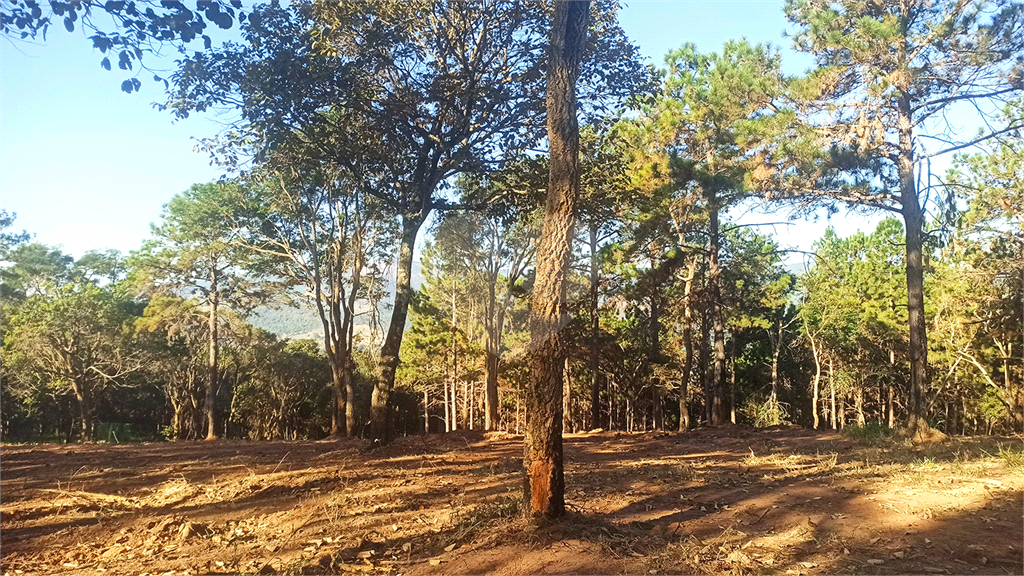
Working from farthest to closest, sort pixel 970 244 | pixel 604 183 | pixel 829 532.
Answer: pixel 970 244 → pixel 604 183 → pixel 829 532

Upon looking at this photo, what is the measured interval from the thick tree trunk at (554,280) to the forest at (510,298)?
0.09 feet

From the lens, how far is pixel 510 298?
60.6 feet

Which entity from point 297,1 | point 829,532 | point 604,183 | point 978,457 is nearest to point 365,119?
point 297,1

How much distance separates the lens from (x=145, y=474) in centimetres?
726

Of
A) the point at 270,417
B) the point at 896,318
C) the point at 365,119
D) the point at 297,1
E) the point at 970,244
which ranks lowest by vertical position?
the point at 270,417

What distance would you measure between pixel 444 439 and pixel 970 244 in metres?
13.9

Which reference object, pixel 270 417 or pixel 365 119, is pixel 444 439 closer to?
pixel 365 119

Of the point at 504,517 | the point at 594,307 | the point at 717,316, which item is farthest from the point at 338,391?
the point at 504,517

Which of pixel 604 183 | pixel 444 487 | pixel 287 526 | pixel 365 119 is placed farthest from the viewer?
pixel 604 183

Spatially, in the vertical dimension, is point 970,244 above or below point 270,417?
above

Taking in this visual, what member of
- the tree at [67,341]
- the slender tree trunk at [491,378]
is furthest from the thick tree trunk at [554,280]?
the tree at [67,341]

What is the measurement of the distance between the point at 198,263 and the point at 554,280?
17432 millimetres

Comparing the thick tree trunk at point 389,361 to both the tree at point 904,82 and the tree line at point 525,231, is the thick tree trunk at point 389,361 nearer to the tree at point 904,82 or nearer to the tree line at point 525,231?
the tree line at point 525,231

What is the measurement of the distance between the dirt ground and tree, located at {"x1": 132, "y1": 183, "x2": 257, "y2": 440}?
32.9ft
